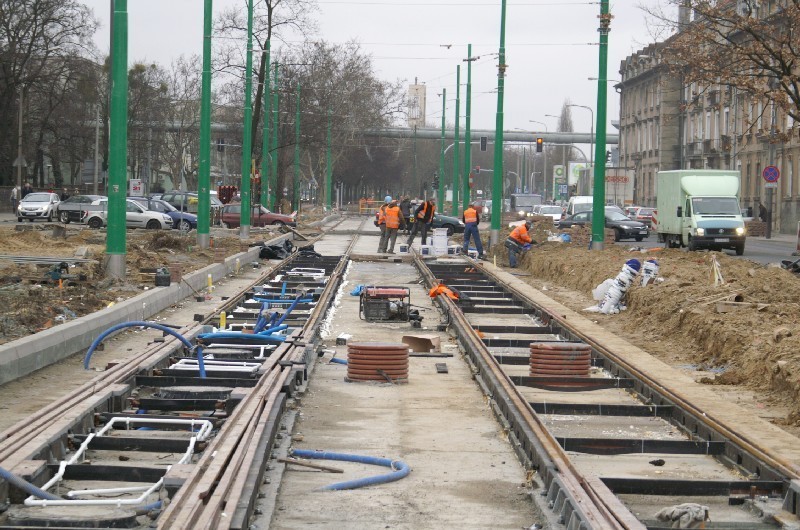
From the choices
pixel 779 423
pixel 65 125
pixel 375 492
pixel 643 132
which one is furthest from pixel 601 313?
pixel 643 132

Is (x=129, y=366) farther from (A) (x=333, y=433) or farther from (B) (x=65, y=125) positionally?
(B) (x=65, y=125)

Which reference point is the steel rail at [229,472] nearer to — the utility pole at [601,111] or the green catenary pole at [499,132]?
the utility pole at [601,111]

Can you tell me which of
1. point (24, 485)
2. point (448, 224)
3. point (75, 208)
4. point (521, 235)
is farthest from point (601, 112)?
point (75, 208)

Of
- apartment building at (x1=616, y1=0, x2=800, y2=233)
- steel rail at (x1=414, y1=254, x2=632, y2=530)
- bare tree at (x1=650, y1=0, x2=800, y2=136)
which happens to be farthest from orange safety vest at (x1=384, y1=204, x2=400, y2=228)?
steel rail at (x1=414, y1=254, x2=632, y2=530)

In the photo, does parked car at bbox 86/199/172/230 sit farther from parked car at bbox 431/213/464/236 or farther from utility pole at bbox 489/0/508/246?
utility pole at bbox 489/0/508/246

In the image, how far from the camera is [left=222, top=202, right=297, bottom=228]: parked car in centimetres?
5934

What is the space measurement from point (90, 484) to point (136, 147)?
8857 cm

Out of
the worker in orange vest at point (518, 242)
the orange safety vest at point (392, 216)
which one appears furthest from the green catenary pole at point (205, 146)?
the worker in orange vest at point (518, 242)

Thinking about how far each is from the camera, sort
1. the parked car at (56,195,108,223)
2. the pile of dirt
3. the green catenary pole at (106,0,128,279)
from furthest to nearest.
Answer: the parked car at (56,195,108,223) < the green catenary pole at (106,0,128,279) < the pile of dirt

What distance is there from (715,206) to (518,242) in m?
12.2

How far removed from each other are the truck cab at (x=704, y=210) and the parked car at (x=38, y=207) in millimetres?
28769

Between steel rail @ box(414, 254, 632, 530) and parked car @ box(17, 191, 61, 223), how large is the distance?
48668 mm

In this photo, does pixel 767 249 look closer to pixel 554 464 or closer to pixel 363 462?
pixel 363 462

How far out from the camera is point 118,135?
2189 cm
